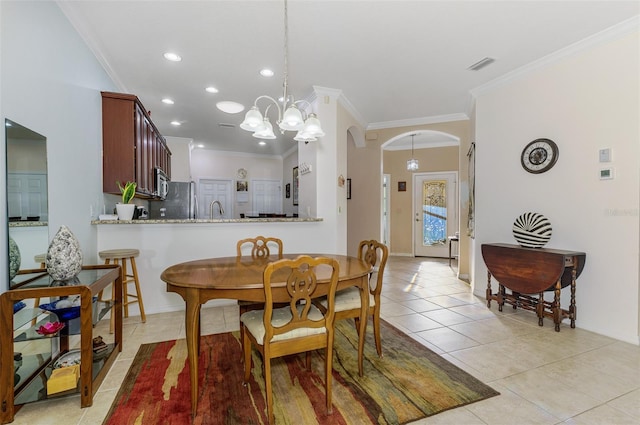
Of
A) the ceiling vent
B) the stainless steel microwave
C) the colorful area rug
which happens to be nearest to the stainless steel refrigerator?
the stainless steel microwave

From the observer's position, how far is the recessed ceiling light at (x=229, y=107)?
13.8ft

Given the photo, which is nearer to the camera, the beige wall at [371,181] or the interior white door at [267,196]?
the beige wall at [371,181]

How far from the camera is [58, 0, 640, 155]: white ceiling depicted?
89.0 inches

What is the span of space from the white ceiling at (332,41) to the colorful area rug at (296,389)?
104 inches

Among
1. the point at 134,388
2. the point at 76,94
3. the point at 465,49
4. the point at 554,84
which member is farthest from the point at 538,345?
the point at 76,94

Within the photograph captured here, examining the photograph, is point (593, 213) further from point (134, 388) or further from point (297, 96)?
point (134, 388)

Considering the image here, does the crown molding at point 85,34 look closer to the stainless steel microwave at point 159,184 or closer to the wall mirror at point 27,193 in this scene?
the wall mirror at point 27,193

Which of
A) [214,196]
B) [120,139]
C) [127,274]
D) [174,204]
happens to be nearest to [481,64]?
[120,139]

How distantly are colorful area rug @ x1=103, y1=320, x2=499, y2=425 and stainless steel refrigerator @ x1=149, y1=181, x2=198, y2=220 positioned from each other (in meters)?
3.50

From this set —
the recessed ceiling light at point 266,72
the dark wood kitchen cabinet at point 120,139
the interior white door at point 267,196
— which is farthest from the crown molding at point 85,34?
the interior white door at point 267,196

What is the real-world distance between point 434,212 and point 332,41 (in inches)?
209

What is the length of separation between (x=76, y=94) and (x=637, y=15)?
461cm

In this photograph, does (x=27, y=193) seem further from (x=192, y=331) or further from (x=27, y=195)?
(x=192, y=331)

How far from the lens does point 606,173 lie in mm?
2594
